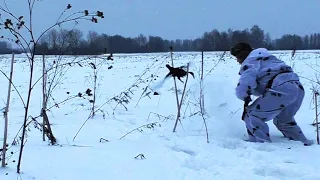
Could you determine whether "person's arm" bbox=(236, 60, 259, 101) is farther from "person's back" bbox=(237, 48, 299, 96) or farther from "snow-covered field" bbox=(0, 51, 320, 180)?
"snow-covered field" bbox=(0, 51, 320, 180)

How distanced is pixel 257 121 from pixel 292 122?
1.44 ft

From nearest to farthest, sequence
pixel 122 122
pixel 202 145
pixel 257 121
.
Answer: pixel 202 145
pixel 257 121
pixel 122 122

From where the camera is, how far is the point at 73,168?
3.18 metres

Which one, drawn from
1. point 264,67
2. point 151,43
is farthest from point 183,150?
point 151,43

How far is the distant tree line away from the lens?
15.0 ft

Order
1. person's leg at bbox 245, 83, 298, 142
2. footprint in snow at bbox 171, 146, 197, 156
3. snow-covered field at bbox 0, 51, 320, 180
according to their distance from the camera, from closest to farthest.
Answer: snow-covered field at bbox 0, 51, 320, 180 < footprint in snow at bbox 171, 146, 197, 156 < person's leg at bbox 245, 83, 298, 142

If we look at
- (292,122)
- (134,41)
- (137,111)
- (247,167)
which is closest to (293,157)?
(247,167)

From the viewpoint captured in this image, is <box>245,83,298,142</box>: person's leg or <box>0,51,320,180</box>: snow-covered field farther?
<box>245,83,298,142</box>: person's leg

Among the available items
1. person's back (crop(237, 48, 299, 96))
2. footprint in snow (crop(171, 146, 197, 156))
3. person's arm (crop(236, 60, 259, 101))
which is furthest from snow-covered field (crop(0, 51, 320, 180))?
person's back (crop(237, 48, 299, 96))

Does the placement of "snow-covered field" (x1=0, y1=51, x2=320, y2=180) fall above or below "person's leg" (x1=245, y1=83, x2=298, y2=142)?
below

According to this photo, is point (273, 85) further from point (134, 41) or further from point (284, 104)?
point (134, 41)

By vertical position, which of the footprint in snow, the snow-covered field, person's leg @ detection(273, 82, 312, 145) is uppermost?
person's leg @ detection(273, 82, 312, 145)

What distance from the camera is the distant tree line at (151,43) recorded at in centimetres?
457

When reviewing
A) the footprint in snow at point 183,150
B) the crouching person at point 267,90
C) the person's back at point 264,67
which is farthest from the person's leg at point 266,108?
the footprint in snow at point 183,150
